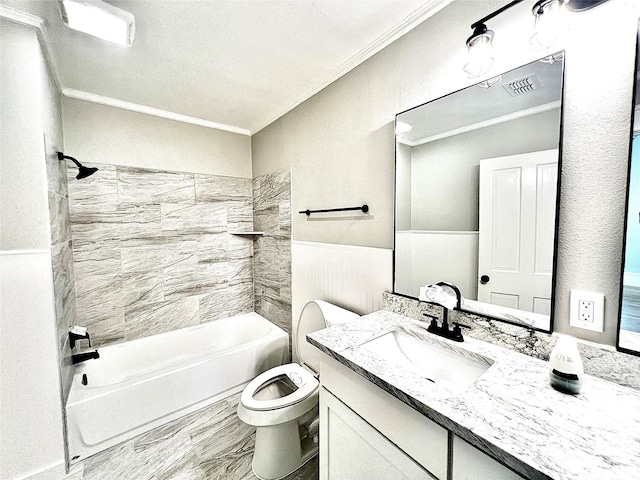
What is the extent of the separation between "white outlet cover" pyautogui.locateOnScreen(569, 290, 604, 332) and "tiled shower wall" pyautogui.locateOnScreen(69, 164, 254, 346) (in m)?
2.65

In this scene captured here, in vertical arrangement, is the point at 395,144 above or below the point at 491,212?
above

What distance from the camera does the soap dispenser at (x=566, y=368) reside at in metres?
0.73

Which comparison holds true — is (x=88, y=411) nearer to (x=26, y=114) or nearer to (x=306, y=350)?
(x=306, y=350)

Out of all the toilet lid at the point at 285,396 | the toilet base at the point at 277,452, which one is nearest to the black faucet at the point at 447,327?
the toilet lid at the point at 285,396

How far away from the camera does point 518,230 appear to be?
1.02 metres

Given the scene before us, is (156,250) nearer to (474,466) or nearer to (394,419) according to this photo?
(394,419)

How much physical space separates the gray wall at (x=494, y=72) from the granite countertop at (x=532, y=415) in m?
0.23

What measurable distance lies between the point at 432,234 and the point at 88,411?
89.2 inches

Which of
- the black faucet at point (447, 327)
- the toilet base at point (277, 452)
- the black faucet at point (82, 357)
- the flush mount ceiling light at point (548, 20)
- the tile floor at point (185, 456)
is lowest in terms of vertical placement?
the tile floor at point (185, 456)

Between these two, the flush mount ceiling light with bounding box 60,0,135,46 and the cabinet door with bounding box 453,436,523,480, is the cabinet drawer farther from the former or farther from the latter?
the flush mount ceiling light with bounding box 60,0,135,46

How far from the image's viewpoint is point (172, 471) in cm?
150

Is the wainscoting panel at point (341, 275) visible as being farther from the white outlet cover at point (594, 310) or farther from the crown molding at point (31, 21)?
the crown molding at point (31, 21)

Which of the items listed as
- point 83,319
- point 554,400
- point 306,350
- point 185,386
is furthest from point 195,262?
point 554,400

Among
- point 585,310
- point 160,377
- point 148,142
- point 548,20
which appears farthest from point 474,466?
point 148,142
